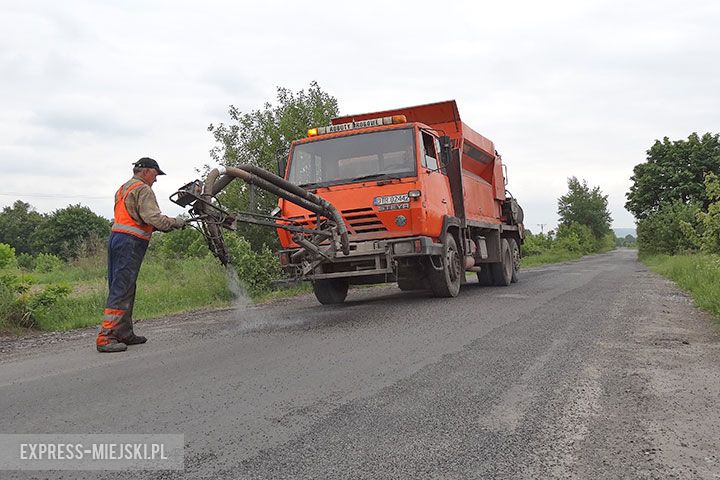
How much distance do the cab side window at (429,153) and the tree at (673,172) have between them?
2555 cm

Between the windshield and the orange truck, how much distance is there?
0.6 inches

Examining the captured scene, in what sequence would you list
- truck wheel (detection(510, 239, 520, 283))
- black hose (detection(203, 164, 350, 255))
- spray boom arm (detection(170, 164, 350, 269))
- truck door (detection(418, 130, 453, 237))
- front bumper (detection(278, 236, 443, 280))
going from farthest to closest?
truck wheel (detection(510, 239, 520, 283)), truck door (detection(418, 130, 453, 237)), front bumper (detection(278, 236, 443, 280)), black hose (detection(203, 164, 350, 255)), spray boom arm (detection(170, 164, 350, 269))

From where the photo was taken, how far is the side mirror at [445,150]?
9.67 m

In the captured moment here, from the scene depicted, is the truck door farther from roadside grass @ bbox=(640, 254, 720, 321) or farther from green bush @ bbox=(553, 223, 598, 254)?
green bush @ bbox=(553, 223, 598, 254)

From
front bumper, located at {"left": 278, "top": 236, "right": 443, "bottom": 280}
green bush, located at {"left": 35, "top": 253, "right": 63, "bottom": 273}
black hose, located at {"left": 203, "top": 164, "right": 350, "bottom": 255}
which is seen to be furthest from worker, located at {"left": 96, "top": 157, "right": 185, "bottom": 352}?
green bush, located at {"left": 35, "top": 253, "right": 63, "bottom": 273}

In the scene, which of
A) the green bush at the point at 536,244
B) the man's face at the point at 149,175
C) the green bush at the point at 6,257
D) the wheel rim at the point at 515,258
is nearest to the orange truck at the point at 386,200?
the man's face at the point at 149,175

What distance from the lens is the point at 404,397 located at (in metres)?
3.82

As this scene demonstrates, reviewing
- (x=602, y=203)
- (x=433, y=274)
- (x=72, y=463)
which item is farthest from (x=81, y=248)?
(x=602, y=203)

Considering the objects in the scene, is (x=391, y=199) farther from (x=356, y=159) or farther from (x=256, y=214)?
(x=256, y=214)

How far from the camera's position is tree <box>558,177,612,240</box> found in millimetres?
65938

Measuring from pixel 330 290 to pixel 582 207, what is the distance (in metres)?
61.2

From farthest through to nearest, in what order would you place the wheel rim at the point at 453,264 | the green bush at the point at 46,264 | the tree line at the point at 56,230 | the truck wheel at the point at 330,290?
→ the tree line at the point at 56,230, the green bush at the point at 46,264, the truck wheel at the point at 330,290, the wheel rim at the point at 453,264

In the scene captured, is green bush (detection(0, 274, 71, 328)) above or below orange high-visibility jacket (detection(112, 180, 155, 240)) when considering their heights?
below

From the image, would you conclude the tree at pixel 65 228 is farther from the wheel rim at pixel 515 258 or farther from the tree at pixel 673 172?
the wheel rim at pixel 515 258
